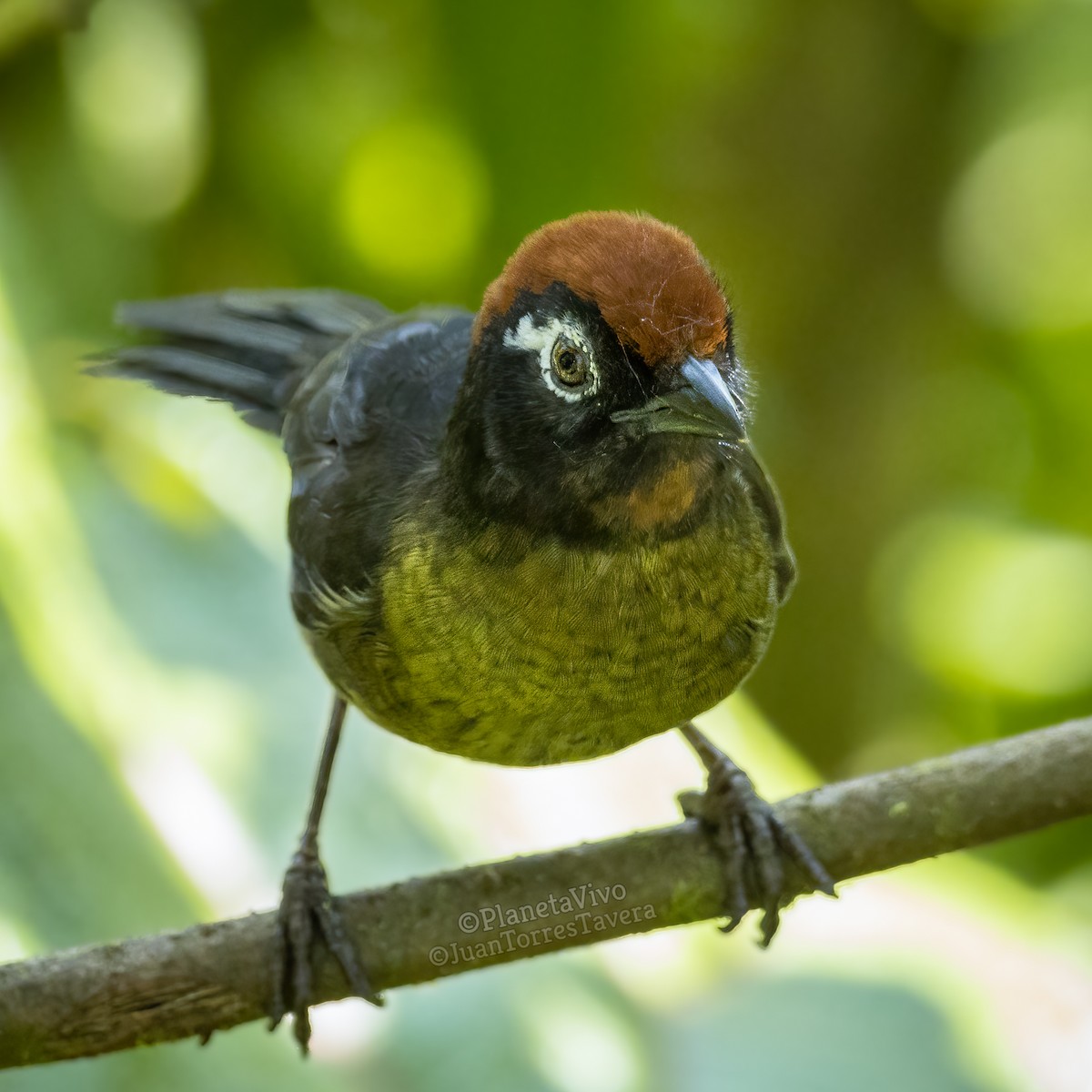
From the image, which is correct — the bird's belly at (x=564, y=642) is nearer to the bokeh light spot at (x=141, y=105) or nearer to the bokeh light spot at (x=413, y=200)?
the bokeh light spot at (x=413, y=200)

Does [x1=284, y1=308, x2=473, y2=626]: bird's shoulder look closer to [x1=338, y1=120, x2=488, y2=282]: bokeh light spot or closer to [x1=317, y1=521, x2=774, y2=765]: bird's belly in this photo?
[x1=317, y1=521, x2=774, y2=765]: bird's belly

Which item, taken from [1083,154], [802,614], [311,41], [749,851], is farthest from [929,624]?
[311,41]

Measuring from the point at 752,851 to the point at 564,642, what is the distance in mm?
838

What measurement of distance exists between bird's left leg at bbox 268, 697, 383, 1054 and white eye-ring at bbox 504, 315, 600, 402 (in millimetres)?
1241

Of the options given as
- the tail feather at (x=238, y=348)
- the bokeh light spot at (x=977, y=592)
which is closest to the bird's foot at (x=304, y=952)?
the tail feather at (x=238, y=348)

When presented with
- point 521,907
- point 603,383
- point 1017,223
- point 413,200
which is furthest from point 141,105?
point 521,907

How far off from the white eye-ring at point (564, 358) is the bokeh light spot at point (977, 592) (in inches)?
140

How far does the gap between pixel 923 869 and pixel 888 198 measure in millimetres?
2730

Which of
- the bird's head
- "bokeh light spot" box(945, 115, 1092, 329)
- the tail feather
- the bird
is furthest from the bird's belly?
"bokeh light spot" box(945, 115, 1092, 329)

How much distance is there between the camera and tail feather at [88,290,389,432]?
4.15 m

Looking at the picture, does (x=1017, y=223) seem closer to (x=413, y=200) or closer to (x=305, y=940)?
(x=413, y=200)

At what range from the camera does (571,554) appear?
2.79 meters

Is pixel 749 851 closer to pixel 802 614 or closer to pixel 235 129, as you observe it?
pixel 802 614

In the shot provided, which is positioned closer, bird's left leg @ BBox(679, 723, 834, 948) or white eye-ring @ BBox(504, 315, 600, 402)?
white eye-ring @ BBox(504, 315, 600, 402)
